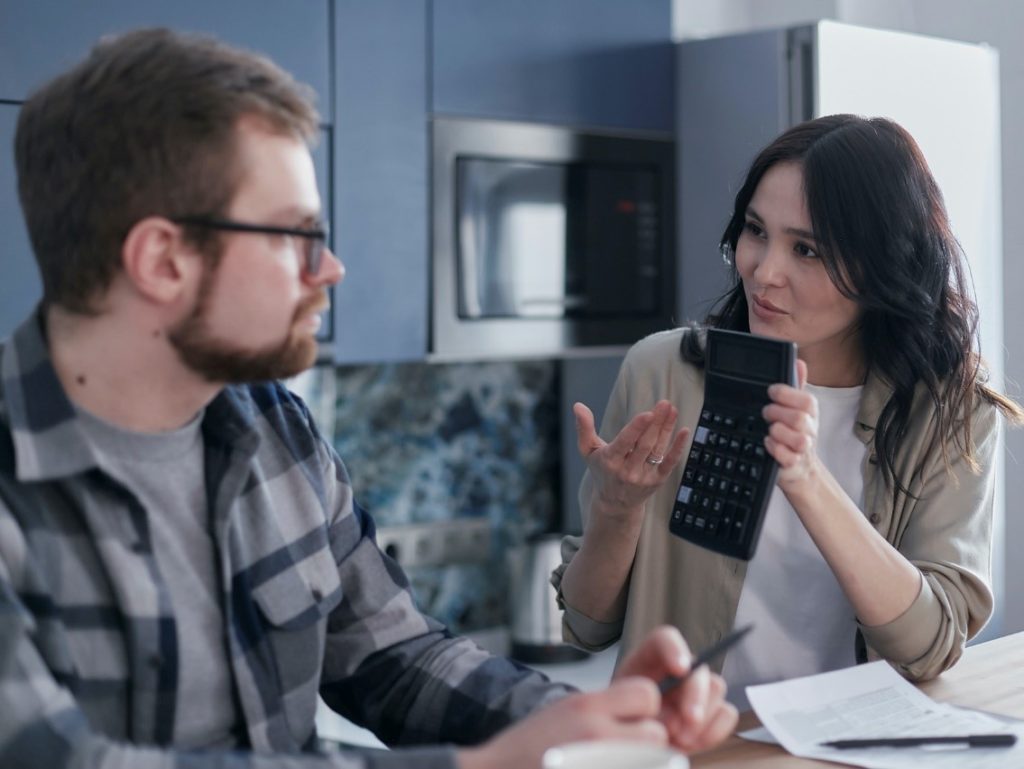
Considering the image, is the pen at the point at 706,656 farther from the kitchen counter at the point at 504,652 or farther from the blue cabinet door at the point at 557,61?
the blue cabinet door at the point at 557,61

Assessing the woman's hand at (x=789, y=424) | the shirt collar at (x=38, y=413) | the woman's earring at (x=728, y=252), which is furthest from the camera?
the woman's earring at (x=728, y=252)

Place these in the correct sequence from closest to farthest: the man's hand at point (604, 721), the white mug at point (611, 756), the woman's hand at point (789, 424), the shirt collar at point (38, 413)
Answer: the white mug at point (611, 756)
the man's hand at point (604, 721)
the shirt collar at point (38, 413)
the woman's hand at point (789, 424)

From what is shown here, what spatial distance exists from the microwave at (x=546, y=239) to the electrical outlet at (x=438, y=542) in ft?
1.66

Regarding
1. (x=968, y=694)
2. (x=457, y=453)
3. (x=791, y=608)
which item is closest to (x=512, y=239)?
(x=457, y=453)

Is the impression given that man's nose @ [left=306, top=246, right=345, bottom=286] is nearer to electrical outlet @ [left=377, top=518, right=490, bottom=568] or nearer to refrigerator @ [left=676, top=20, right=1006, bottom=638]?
refrigerator @ [left=676, top=20, right=1006, bottom=638]

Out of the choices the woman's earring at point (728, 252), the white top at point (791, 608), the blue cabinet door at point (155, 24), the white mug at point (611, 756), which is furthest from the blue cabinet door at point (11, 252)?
the white mug at point (611, 756)

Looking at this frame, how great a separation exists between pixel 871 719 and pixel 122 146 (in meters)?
0.85

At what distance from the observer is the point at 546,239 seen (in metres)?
2.53

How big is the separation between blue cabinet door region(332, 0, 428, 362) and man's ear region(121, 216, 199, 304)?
1.17 metres

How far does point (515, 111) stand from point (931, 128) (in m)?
0.87

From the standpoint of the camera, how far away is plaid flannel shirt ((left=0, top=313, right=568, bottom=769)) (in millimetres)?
945

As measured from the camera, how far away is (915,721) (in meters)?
1.26

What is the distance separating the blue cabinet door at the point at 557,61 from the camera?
2363 mm

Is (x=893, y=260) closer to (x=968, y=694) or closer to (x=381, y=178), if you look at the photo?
(x=968, y=694)
